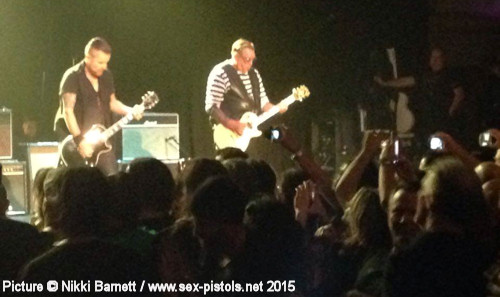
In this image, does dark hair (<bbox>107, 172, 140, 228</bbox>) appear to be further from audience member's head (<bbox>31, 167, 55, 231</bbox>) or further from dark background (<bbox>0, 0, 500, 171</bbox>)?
dark background (<bbox>0, 0, 500, 171</bbox>)

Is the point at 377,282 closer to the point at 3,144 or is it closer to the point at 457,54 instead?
the point at 3,144

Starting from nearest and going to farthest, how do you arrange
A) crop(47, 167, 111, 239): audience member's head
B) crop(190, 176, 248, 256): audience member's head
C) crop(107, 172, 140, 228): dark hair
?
crop(47, 167, 111, 239): audience member's head, crop(190, 176, 248, 256): audience member's head, crop(107, 172, 140, 228): dark hair

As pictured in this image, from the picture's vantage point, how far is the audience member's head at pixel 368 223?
3600 millimetres

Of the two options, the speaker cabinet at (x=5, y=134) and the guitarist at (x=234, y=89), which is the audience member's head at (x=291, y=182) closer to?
the guitarist at (x=234, y=89)

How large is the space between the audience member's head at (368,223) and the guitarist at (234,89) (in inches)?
213

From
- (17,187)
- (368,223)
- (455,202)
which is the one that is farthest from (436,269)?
(17,187)

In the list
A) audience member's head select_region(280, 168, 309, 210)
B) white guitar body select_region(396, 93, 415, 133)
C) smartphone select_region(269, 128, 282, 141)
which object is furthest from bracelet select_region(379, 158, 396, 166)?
white guitar body select_region(396, 93, 415, 133)

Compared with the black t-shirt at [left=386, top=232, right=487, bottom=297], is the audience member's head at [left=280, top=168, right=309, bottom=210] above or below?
above

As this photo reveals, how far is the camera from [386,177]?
4508 millimetres

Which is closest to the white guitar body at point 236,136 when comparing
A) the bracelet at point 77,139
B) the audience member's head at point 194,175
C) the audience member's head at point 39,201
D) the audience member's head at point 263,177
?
the bracelet at point 77,139

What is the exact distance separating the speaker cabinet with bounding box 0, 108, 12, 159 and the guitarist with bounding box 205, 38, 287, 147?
2.29 meters

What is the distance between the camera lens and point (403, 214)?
371 cm

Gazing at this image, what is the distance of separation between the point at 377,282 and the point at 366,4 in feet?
26.7

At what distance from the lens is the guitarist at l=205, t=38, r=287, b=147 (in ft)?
29.9
